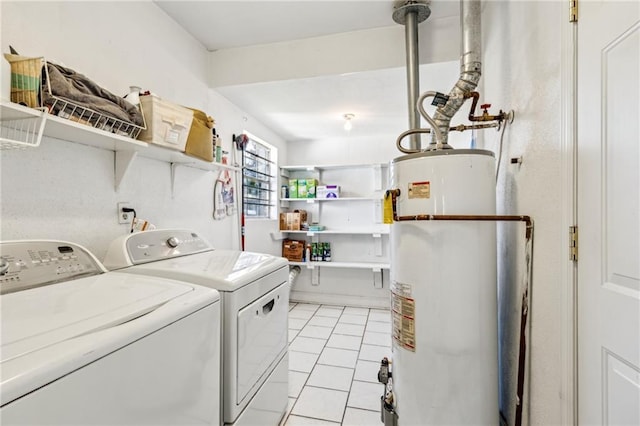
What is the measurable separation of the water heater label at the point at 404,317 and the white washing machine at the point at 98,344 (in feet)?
2.62

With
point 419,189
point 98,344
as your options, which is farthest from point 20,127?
point 419,189

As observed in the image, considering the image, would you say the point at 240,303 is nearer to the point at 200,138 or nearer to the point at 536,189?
the point at 200,138

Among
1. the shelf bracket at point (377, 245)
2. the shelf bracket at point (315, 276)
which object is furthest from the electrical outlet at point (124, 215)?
the shelf bracket at point (377, 245)

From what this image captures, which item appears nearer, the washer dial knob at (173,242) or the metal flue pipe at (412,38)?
the washer dial knob at (173,242)

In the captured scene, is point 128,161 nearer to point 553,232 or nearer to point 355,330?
point 553,232

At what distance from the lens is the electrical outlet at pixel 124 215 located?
5.19 ft

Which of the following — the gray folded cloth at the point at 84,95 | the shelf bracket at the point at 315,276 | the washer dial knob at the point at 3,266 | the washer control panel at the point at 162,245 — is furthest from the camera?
the shelf bracket at the point at 315,276

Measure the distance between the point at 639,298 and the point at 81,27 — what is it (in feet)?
7.78

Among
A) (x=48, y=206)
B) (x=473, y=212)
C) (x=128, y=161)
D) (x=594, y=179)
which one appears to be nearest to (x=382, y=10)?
(x=473, y=212)

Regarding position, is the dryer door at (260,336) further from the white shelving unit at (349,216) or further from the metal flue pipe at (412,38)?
the white shelving unit at (349,216)

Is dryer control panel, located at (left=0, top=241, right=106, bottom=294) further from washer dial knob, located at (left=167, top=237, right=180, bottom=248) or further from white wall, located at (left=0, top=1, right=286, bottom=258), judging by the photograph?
washer dial knob, located at (left=167, top=237, right=180, bottom=248)

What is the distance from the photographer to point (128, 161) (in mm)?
1545

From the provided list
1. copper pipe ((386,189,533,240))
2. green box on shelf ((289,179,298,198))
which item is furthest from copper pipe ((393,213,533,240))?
green box on shelf ((289,179,298,198))

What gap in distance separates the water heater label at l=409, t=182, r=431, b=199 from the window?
6.43ft
